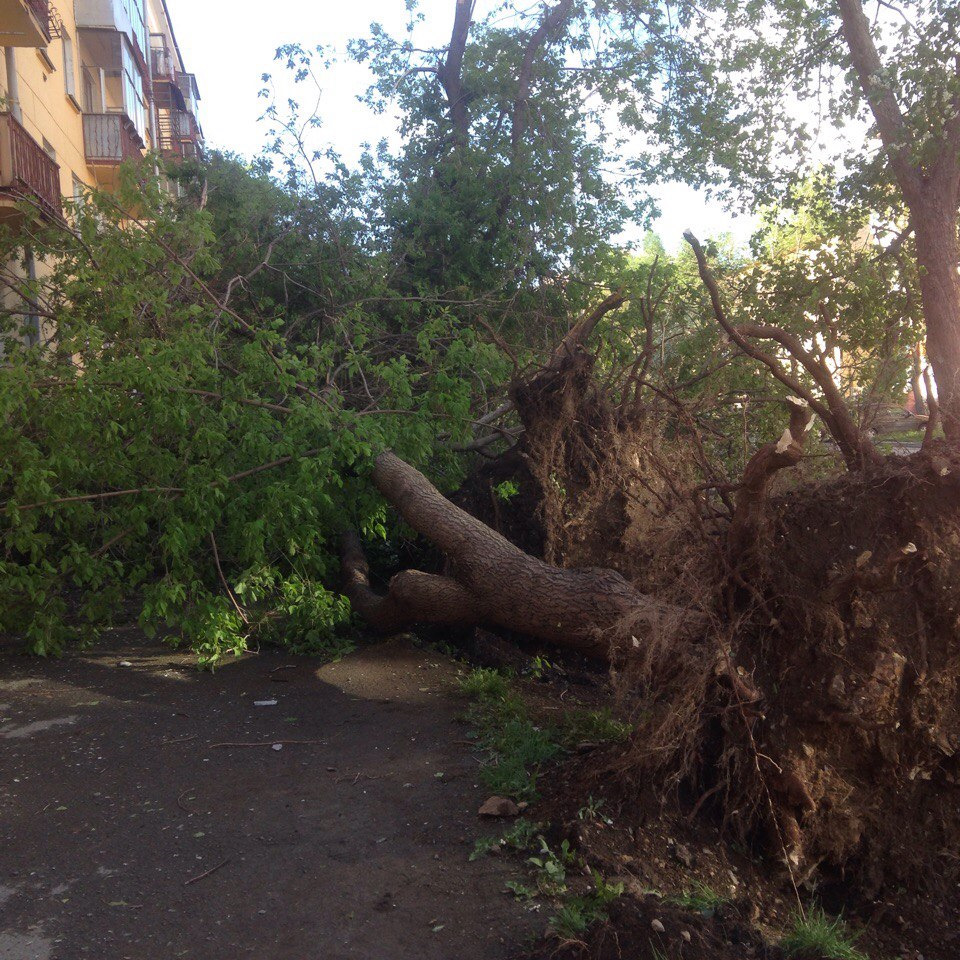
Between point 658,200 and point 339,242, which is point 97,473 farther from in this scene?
point 658,200

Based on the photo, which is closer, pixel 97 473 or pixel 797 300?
pixel 97 473

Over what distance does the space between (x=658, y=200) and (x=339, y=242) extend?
6065 millimetres

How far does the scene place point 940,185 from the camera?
32.1ft

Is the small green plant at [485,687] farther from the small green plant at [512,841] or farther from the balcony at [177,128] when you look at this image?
the balcony at [177,128]

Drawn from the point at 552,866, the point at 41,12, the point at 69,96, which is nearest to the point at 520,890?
the point at 552,866

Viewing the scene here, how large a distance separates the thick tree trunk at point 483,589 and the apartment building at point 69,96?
11.8 feet

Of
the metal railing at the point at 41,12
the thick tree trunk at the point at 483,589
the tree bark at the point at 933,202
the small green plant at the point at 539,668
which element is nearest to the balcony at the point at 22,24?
the metal railing at the point at 41,12

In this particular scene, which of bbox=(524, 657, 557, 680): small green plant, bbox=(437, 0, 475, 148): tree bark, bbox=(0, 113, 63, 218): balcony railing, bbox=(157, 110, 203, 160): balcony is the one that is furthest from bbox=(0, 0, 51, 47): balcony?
bbox=(157, 110, 203, 160): balcony

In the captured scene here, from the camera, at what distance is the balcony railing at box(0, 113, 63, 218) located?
1163cm

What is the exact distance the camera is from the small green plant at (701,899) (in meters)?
3.20

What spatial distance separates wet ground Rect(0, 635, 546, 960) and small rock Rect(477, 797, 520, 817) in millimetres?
63

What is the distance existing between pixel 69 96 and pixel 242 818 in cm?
1676

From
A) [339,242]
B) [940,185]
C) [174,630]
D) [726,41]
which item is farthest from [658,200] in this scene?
[174,630]

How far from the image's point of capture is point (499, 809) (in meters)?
4.01
